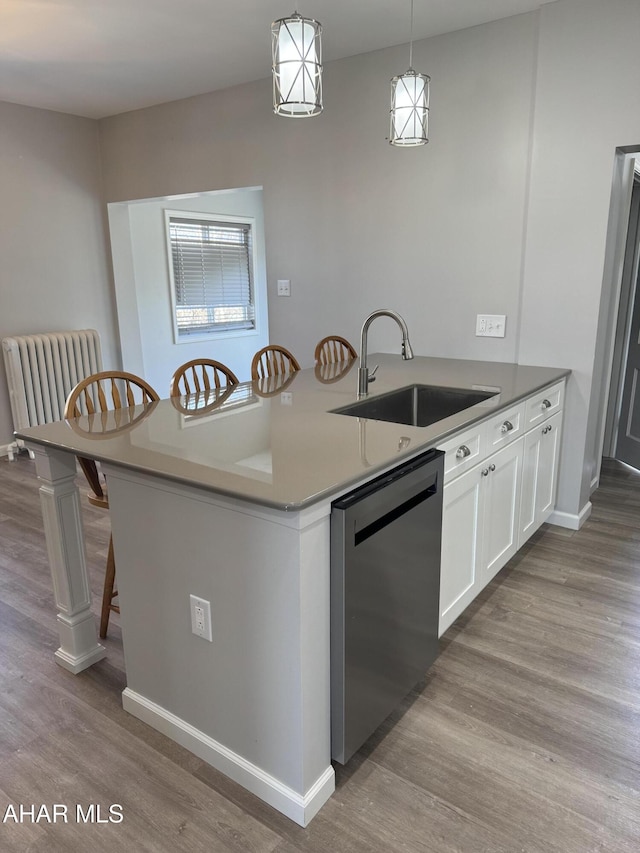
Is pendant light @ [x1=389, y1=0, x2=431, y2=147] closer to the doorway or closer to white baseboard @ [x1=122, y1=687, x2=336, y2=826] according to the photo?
white baseboard @ [x1=122, y1=687, x2=336, y2=826]

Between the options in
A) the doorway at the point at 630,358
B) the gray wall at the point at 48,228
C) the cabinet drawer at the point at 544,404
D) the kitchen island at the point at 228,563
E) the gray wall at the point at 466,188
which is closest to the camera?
the kitchen island at the point at 228,563

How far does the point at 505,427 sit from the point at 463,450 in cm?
45

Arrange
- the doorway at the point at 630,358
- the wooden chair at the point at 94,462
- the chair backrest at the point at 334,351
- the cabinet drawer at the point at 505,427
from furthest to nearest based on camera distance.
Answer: the doorway at the point at 630,358
the chair backrest at the point at 334,351
the cabinet drawer at the point at 505,427
the wooden chair at the point at 94,462

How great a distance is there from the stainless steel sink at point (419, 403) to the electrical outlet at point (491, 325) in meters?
0.78

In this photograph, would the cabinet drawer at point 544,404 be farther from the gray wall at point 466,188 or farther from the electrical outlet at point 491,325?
the electrical outlet at point 491,325

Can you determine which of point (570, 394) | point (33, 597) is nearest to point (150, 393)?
point (33, 597)

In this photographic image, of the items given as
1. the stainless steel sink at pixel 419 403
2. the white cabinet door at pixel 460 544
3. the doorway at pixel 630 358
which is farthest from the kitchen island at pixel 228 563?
the doorway at pixel 630 358

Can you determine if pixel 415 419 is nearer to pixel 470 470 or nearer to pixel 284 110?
pixel 470 470

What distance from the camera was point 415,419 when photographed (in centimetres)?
271

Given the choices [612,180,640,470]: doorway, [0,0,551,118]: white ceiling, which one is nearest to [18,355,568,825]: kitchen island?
[0,0,551,118]: white ceiling

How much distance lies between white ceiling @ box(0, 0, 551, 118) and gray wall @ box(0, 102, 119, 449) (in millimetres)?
533

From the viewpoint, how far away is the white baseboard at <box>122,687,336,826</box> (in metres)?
1.54

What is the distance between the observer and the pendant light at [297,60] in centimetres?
176

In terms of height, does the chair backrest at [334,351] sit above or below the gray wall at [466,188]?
below
